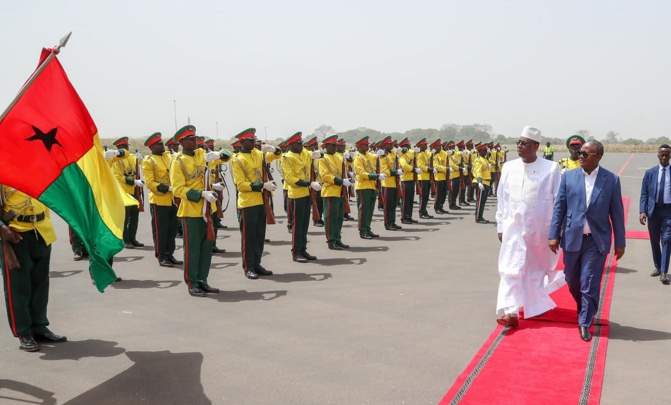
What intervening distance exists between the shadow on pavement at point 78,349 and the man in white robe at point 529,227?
3.85 meters

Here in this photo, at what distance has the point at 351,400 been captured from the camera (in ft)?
14.5

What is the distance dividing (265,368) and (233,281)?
11.3 ft

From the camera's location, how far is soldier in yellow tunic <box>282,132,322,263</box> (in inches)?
389

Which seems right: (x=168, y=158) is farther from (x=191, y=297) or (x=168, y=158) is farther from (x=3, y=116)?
(x=3, y=116)

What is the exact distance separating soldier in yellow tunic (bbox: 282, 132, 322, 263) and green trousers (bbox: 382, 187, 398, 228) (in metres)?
3.79

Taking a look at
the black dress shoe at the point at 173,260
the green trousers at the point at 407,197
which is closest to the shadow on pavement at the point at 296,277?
the black dress shoe at the point at 173,260

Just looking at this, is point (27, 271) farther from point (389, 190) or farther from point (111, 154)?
point (389, 190)

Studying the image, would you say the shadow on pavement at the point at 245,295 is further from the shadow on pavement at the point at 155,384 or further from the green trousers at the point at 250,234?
the shadow on pavement at the point at 155,384

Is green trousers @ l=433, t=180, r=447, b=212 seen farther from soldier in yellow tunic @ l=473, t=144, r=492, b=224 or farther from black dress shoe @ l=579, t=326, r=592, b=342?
black dress shoe @ l=579, t=326, r=592, b=342

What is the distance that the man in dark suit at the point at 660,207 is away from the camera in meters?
8.15

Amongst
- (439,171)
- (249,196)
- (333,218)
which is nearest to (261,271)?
(249,196)

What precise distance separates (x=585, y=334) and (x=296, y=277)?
4.19 meters

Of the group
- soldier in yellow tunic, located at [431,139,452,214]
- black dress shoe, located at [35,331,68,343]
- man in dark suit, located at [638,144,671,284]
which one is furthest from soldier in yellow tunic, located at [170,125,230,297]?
soldier in yellow tunic, located at [431,139,452,214]

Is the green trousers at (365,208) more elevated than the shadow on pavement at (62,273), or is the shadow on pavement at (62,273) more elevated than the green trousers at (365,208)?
the green trousers at (365,208)
